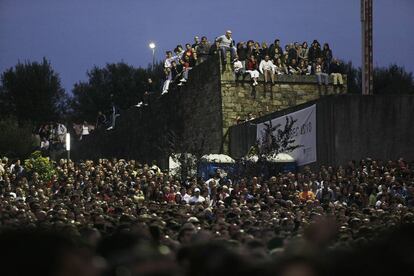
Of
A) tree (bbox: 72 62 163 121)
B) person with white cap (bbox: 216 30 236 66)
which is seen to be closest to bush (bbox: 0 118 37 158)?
tree (bbox: 72 62 163 121)

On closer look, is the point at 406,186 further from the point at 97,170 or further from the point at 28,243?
the point at 28,243

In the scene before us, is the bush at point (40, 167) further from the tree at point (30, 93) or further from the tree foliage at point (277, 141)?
the tree at point (30, 93)

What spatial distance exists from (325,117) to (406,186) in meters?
8.02

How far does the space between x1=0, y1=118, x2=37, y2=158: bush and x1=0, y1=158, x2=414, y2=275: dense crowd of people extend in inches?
875

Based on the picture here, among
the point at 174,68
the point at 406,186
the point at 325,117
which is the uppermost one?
the point at 174,68

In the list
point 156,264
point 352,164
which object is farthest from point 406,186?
point 156,264

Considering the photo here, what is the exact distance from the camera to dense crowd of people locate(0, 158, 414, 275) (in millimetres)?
4582

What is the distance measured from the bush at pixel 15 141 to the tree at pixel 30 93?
11.1 meters

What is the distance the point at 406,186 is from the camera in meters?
21.2

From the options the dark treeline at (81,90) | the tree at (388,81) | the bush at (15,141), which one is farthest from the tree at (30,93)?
the tree at (388,81)

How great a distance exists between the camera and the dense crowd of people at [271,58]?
35.4 m

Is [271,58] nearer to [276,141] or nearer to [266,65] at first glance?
[266,65]

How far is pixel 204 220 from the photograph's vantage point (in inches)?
594

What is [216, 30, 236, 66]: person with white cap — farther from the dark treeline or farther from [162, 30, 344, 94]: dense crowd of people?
the dark treeline
